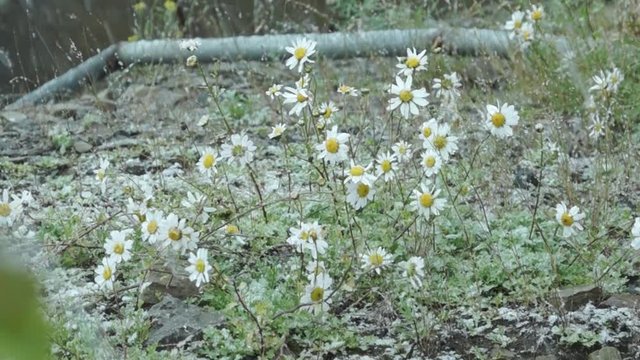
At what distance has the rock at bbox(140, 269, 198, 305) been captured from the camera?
9.43 ft

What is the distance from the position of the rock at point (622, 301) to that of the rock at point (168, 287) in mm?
1308

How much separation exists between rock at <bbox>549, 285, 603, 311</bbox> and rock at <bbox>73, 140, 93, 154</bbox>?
313 centimetres

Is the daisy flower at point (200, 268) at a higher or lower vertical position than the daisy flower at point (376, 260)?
higher

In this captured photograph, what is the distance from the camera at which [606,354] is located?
99.3 inches

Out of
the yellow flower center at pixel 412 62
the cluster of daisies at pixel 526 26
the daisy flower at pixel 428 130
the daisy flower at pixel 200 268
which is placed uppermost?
the cluster of daisies at pixel 526 26

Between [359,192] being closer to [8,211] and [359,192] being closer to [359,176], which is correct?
[359,176]

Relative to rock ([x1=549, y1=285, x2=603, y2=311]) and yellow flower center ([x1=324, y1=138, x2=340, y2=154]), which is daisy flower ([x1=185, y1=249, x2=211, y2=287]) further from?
rock ([x1=549, y1=285, x2=603, y2=311])

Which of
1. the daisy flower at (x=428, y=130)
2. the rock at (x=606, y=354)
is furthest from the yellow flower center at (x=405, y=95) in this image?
the rock at (x=606, y=354)

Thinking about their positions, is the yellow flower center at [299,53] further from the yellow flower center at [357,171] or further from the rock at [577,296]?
the rock at [577,296]

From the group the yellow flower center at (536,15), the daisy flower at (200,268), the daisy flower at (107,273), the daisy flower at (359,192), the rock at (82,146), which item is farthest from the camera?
the rock at (82,146)

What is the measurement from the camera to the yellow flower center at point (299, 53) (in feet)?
10.0

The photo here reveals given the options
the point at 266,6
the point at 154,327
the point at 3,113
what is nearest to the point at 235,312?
the point at 154,327

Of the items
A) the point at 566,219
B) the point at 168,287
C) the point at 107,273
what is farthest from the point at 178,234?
the point at 566,219

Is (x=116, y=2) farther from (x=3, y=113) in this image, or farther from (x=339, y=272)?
(x=339, y=272)
